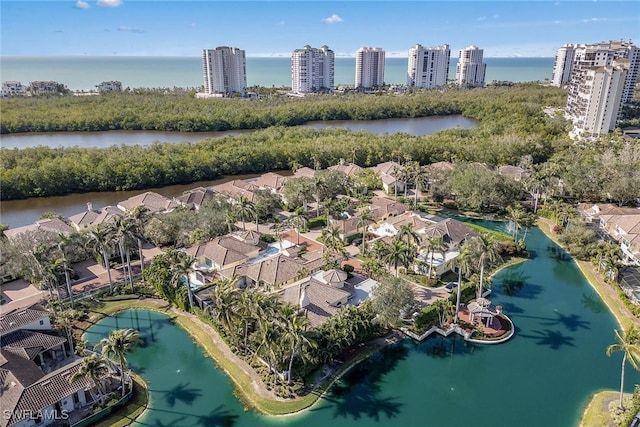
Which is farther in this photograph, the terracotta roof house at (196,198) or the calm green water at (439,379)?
the terracotta roof house at (196,198)

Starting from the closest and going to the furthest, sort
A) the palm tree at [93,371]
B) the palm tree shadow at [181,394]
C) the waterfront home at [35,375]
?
the waterfront home at [35,375] < the palm tree at [93,371] < the palm tree shadow at [181,394]

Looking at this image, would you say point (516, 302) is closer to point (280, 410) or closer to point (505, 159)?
point (280, 410)

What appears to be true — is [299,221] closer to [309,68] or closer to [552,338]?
[552,338]

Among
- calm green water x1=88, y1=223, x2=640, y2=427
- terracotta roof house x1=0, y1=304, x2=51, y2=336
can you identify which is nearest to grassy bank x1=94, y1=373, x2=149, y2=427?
calm green water x1=88, y1=223, x2=640, y2=427

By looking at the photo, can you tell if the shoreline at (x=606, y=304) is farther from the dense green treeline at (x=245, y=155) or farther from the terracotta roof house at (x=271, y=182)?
the terracotta roof house at (x=271, y=182)

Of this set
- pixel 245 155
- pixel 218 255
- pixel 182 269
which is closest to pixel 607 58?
pixel 245 155

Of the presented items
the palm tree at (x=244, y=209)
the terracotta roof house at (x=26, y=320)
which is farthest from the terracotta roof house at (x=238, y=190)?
the terracotta roof house at (x=26, y=320)
